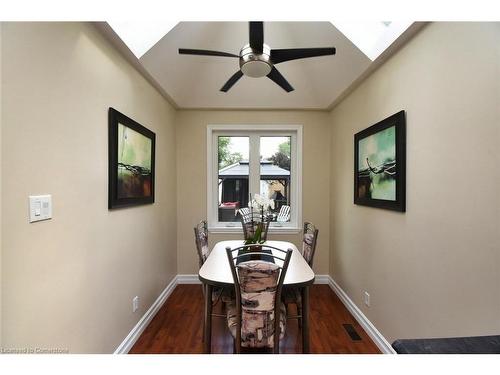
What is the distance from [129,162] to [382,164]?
2180 millimetres

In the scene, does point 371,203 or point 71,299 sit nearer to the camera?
point 71,299

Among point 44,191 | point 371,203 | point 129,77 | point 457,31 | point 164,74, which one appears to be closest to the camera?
point 44,191

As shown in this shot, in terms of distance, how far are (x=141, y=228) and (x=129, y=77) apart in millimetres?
1356

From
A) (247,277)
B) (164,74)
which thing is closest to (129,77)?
(164,74)

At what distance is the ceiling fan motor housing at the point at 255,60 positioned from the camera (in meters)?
1.57

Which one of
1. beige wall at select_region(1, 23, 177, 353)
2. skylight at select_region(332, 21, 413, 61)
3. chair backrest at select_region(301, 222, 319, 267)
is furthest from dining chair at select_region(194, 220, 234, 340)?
skylight at select_region(332, 21, 413, 61)

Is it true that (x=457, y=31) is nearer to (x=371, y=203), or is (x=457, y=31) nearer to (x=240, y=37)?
(x=371, y=203)

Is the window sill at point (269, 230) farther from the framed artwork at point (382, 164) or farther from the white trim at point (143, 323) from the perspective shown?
the framed artwork at point (382, 164)

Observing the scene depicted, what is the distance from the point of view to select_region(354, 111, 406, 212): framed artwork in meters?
1.72

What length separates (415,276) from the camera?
62.1 inches

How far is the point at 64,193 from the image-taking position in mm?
1258

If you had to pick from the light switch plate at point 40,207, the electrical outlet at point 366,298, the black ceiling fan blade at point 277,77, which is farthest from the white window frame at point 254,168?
the light switch plate at point 40,207

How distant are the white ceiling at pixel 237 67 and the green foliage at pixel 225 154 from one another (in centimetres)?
49
